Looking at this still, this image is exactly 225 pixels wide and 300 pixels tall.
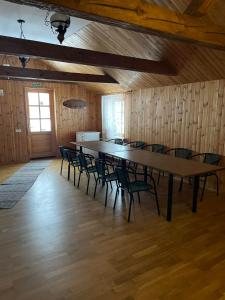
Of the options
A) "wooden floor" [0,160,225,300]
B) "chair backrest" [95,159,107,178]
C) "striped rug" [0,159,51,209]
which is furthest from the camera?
"striped rug" [0,159,51,209]

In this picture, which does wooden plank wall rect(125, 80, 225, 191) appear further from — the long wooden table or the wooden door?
the wooden door

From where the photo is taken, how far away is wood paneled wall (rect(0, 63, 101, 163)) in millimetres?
7035

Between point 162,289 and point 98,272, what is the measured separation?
630mm

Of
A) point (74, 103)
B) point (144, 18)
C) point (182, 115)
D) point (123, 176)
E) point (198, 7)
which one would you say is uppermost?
point (198, 7)

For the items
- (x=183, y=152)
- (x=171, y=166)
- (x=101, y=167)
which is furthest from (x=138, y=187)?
(x=183, y=152)

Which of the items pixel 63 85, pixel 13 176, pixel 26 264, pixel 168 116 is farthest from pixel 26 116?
pixel 26 264

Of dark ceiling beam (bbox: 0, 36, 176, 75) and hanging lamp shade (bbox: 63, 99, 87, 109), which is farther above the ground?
dark ceiling beam (bbox: 0, 36, 176, 75)

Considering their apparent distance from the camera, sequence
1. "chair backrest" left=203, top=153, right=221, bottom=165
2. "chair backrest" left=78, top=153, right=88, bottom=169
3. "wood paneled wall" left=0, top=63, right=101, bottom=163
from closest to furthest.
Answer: "chair backrest" left=203, top=153, right=221, bottom=165, "chair backrest" left=78, top=153, right=88, bottom=169, "wood paneled wall" left=0, top=63, right=101, bottom=163

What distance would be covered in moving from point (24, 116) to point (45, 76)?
92.2 inches

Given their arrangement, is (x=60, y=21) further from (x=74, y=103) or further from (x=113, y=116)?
(x=113, y=116)

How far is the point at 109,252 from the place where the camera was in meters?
2.64

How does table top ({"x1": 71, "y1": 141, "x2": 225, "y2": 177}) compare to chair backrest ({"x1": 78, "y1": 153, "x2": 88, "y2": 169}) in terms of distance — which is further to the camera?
chair backrest ({"x1": 78, "y1": 153, "x2": 88, "y2": 169})

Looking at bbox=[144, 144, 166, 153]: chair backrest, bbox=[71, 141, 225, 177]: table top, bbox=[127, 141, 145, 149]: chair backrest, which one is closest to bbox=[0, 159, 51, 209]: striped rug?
bbox=[71, 141, 225, 177]: table top

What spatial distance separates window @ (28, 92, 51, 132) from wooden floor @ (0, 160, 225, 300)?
411 cm
